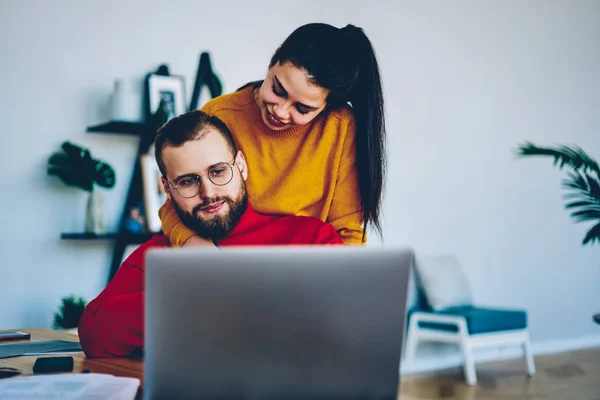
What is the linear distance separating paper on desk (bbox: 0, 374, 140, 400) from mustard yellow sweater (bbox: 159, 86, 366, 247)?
66 cm


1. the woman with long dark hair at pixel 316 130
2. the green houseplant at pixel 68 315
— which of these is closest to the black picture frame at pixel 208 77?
the green houseplant at pixel 68 315

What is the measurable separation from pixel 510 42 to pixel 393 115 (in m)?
1.45

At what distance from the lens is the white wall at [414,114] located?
3.31 meters

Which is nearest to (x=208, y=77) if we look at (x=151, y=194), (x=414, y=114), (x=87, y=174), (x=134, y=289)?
(x=151, y=194)

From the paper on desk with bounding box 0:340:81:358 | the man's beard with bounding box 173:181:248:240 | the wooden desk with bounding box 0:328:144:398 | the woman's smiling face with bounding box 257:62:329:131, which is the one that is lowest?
the paper on desk with bounding box 0:340:81:358

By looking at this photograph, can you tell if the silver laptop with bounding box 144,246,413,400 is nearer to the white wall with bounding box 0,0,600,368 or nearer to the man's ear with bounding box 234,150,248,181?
the man's ear with bounding box 234,150,248,181

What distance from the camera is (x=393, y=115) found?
475 centimetres

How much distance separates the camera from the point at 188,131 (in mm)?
1676

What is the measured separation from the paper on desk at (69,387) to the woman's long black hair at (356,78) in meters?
0.92

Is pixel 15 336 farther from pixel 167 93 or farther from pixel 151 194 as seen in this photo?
pixel 167 93

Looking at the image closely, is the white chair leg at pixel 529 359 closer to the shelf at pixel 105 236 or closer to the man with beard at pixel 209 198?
the shelf at pixel 105 236

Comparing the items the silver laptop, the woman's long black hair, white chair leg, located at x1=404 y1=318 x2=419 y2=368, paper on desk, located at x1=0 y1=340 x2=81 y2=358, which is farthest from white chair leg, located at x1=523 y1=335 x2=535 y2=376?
the silver laptop

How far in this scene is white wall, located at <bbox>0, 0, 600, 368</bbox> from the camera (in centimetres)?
331

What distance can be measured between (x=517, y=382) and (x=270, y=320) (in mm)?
4096
